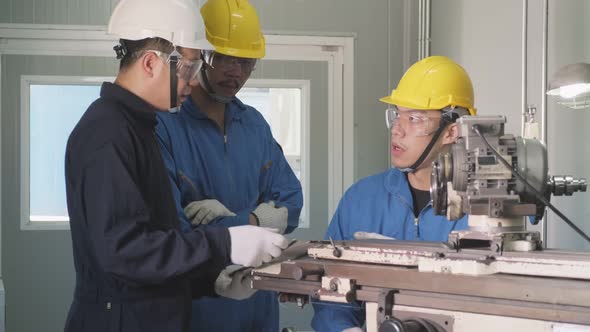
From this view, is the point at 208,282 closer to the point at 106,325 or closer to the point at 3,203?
the point at 106,325

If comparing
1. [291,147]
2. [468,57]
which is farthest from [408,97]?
[291,147]

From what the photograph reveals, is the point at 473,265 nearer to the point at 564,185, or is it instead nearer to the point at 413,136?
the point at 564,185

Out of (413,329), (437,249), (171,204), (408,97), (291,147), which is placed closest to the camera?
(413,329)

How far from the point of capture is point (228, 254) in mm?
1632

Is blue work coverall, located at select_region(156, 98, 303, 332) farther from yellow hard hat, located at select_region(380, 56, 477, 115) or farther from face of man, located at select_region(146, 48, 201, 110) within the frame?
yellow hard hat, located at select_region(380, 56, 477, 115)

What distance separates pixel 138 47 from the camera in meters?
1.76

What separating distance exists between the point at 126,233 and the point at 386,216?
89 cm

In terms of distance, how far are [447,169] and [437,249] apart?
18 centimetres

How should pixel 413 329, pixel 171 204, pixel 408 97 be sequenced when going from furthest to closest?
pixel 408 97
pixel 171 204
pixel 413 329

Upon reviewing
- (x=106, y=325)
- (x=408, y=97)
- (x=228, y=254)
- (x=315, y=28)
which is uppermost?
(x=315, y=28)

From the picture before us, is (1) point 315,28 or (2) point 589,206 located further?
(1) point 315,28

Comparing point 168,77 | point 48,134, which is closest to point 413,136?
point 168,77

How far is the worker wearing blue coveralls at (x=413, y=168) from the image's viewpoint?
6.87ft

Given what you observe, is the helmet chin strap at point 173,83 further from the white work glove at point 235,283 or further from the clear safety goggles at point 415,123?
the clear safety goggles at point 415,123
